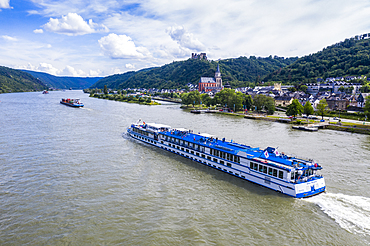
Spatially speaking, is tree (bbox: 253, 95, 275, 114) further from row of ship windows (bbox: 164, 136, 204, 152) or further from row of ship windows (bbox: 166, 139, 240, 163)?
row of ship windows (bbox: 166, 139, 240, 163)

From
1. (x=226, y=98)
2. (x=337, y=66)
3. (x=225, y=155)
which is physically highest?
(x=337, y=66)

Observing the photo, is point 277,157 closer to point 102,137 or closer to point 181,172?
point 181,172

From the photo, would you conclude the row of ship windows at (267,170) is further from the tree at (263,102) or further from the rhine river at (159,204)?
the tree at (263,102)

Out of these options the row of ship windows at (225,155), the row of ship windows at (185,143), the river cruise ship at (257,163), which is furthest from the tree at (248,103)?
the row of ship windows at (225,155)

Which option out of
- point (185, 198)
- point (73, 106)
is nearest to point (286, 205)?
point (185, 198)

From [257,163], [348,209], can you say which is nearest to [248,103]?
[257,163]

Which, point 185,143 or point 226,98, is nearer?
point 185,143

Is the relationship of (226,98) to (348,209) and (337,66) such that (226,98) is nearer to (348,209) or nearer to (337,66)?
(348,209)
